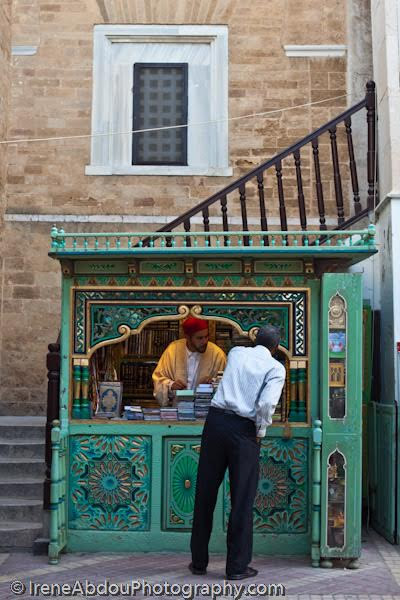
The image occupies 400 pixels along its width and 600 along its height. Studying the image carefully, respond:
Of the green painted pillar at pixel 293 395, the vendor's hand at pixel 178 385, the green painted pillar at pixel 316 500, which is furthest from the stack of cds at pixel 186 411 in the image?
the green painted pillar at pixel 316 500

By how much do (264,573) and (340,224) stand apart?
3.78m

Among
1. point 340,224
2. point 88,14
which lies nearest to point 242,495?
point 340,224

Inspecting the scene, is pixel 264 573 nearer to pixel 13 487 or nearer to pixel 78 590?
pixel 78 590

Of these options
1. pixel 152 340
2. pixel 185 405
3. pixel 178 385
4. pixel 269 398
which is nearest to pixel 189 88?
pixel 152 340

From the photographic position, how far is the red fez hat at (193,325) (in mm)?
8438

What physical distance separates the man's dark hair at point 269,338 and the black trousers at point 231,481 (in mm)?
607

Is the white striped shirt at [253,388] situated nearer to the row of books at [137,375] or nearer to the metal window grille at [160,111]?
the row of books at [137,375]

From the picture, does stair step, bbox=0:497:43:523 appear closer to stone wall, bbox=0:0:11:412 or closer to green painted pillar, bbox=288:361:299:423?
green painted pillar, bbox=288:361:299:423

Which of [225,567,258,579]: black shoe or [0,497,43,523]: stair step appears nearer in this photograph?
[225,567,258,579]: black shoe

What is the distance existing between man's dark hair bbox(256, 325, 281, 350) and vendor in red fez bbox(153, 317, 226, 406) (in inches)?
60.3

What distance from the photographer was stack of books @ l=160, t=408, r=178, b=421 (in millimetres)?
7750

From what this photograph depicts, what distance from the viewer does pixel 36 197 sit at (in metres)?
11.5

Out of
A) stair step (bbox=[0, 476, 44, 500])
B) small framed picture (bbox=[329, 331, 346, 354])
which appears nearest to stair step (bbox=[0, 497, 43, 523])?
stair step (bbox=[0, 476, 44, 500])

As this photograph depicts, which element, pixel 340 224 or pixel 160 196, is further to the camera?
pixel 160 196
